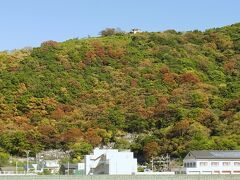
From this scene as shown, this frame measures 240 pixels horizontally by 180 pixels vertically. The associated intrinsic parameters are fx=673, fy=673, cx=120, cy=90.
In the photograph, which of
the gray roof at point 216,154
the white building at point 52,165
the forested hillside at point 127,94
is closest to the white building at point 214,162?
the gray roof at point 216,154

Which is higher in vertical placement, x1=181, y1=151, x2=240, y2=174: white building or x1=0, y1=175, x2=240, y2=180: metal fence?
x1=181, y1=151, x2=240, y2=174: white building

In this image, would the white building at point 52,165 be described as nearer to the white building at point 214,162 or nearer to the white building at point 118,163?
the white building at point 118,163

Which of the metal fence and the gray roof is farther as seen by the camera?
the gray roof

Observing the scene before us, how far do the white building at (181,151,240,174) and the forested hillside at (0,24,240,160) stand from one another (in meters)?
4.35

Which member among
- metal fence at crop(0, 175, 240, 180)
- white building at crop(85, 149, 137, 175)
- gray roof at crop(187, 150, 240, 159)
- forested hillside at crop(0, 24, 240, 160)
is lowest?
metal fence at crop(0, 175, 240, 180)

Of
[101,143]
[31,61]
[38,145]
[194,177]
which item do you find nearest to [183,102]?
[101,143]

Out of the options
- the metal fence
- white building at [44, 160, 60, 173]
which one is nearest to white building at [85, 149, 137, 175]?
white building at [44, 160, 60, 173]

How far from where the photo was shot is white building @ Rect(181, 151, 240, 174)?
Answer: 48781 millimetres

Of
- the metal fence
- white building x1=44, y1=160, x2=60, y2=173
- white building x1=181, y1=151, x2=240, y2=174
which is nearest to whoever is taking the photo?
the metal fence

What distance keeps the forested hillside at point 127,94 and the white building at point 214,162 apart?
14.3 ft

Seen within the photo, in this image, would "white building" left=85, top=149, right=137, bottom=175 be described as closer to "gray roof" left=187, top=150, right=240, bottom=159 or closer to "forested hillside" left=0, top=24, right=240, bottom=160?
"gray roof" left=187, top=150, right=240, bottom=159

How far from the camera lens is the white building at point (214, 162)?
1921 inches

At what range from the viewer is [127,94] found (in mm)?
74625

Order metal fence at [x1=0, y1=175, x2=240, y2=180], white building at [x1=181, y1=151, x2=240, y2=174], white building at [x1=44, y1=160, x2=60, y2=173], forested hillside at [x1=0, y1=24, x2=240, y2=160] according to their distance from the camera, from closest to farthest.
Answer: metal fence at [x1=0, y1=175, x2=240, y2=180] → white building at [x1=181, y1=151, x2=240, y2=174] → white building at [x1=44, y1=160, x2=60, y2=173] → forested hillside at [x1=0, y1=24, x2=240, y2=160]
